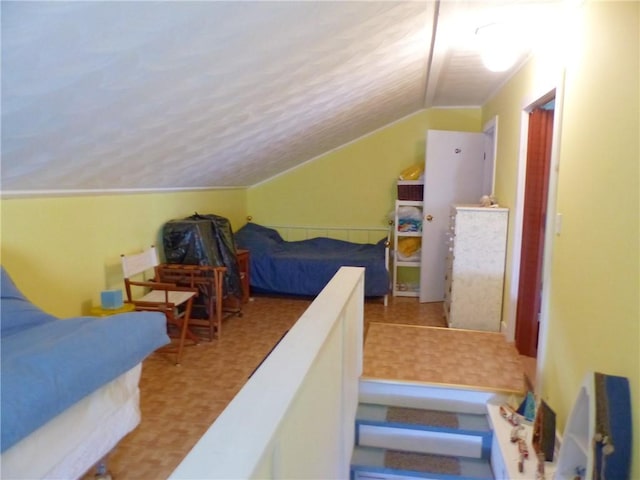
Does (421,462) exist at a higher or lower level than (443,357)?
lower

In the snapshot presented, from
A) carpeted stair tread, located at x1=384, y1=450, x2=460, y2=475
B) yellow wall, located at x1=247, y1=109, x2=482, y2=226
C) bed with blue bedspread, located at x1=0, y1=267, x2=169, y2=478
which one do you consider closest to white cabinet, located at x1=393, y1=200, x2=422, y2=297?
yellow wall, located at x1=247, y1=109, x2=482, y2=226

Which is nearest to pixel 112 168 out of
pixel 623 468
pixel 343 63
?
pixel 343 63

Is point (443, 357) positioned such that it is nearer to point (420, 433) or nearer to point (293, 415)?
point (420, 433)

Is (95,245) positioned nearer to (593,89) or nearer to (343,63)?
(343,63)

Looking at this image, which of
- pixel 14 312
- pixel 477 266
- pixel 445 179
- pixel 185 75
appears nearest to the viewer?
pixel 185 75

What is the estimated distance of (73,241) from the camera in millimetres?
2818

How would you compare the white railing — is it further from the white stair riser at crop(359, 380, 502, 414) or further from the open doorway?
the open doorway

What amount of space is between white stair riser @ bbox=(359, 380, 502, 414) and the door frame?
36 cm

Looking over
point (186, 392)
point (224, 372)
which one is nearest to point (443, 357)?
point (224, 372)

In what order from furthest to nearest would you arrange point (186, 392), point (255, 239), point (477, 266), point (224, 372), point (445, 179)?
point (255, 239)
point (445, 179)
point (477, 266)
point (224, 372)
point (186, 392)

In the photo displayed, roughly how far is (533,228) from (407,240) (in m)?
2.12

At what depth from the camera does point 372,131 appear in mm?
5570

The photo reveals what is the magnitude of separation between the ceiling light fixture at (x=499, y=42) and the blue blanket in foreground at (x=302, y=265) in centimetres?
252

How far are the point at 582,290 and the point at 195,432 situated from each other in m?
2.09
